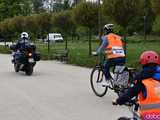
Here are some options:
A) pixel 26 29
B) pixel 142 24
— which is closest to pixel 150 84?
pixel 26 29

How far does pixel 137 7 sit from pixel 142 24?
165 ft

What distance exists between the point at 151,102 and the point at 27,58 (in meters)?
13.9

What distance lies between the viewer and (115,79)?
37.9ft

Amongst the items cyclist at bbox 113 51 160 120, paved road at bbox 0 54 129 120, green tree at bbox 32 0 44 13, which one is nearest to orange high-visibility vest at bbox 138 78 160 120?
cyclist at bbox 113 51 160 120

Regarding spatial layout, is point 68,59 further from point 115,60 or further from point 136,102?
point 136,102

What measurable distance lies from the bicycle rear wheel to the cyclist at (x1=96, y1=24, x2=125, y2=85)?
323mm

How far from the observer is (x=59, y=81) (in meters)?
16.7

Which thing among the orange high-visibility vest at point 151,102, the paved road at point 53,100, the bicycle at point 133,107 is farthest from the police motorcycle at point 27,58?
the orange high-visibility vest at point 151,102

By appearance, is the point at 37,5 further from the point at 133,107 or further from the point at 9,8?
the point at 133,107

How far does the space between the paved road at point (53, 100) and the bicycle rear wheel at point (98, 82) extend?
14 centimetres

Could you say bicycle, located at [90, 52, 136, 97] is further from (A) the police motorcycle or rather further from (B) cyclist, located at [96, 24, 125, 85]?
(A) the police motorcycle

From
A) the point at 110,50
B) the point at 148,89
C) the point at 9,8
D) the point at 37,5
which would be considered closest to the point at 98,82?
the point at 110,50

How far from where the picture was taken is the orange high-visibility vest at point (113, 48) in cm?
1223

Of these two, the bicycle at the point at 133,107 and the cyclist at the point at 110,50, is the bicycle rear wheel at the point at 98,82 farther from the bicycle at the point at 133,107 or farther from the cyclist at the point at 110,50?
the bicycle at the point at 133,107
